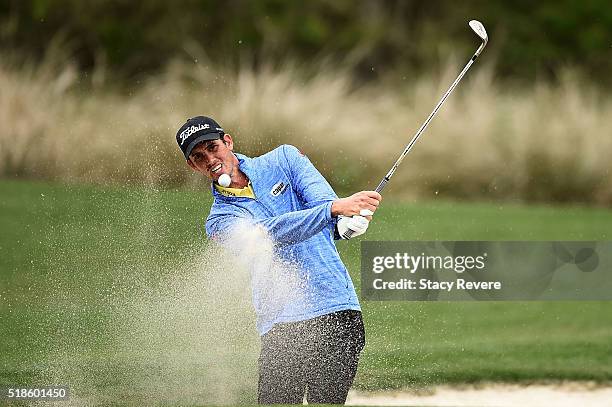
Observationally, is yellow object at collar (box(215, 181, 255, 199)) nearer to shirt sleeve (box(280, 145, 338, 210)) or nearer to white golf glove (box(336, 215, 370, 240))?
shirt sleeve (box(280, 145, 338, 210))

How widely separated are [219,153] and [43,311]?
102 inches

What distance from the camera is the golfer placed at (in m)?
5.27

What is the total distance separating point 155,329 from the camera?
6.76 m

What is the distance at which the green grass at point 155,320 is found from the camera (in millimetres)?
6758

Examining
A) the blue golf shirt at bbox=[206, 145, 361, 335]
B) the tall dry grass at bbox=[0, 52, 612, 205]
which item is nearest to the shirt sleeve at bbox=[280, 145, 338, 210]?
the blue golf shirt at bbox=[206, 145, 361, 335]

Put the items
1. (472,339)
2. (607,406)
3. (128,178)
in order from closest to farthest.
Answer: (607,406) → (472,339) → (128,178)

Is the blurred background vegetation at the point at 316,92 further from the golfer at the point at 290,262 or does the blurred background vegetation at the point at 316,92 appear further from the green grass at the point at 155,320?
the golfer at the point at 290,262

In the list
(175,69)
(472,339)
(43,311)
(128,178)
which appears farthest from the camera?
(175,69)

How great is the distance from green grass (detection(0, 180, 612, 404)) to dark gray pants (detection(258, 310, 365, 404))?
98 centimetres

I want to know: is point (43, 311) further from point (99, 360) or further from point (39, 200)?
point (39, 200)

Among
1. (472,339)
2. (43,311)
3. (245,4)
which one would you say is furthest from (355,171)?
(245,4)

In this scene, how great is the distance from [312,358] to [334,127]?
6.33 metres

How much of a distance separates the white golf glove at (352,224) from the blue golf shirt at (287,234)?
75mm

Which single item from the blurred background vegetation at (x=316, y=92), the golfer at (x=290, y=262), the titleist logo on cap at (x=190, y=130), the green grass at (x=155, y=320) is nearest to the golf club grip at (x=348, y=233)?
the golfer at (x=290, y=262)
